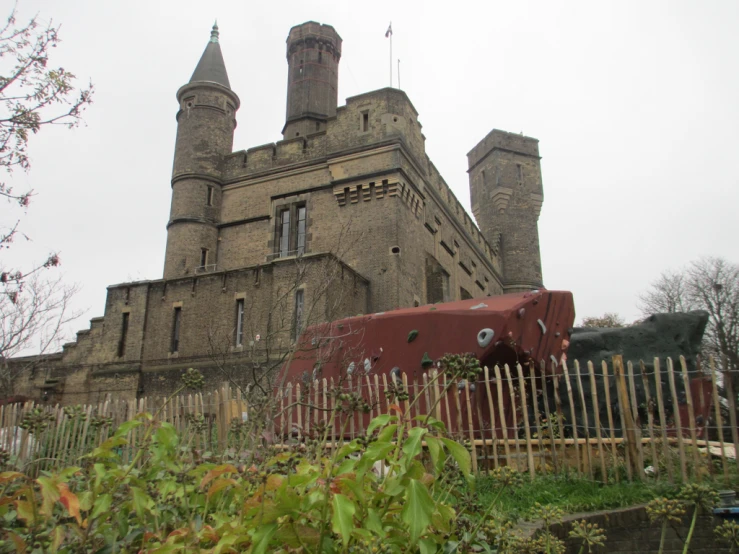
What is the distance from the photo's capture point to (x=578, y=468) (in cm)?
631

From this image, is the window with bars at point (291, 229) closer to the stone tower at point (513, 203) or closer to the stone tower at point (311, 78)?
the stone tower at point (311, 78)

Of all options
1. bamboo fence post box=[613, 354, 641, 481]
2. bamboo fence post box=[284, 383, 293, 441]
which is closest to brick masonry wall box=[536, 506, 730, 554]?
bamboo fence post box=[613, 354, 641, 481]

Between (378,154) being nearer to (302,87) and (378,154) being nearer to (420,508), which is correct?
(302,87)

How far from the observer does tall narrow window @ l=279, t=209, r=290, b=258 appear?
77.2 feet

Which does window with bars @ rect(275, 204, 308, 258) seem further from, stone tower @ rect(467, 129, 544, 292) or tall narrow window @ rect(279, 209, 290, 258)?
stone tower @ rect(467, 129, 544, 292)

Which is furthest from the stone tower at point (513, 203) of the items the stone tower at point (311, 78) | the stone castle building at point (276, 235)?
the stone tower at point (311, 78)

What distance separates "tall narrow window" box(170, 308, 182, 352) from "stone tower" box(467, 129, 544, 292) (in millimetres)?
21920

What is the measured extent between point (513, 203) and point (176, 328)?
76.4ft

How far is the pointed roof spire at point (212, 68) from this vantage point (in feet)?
84.2

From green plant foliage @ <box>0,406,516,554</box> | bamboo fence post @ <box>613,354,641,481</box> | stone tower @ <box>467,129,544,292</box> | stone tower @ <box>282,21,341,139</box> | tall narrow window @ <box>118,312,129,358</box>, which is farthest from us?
stone tower @ <box>467,129,544,292</box>

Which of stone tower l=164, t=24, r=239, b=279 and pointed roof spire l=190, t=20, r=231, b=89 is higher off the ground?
pointed roof spire l=190, t=20, r=231, b=89

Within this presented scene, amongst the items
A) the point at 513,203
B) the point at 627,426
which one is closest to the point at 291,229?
the point at 513,203

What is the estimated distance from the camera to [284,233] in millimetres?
23938

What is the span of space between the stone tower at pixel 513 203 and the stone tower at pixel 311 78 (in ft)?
40.7
